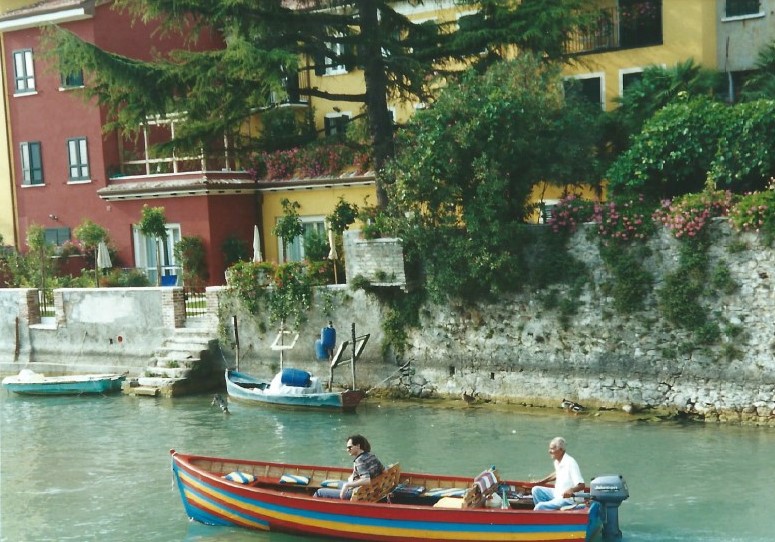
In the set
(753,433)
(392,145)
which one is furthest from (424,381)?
(753,433)

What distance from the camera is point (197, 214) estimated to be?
32969 mm

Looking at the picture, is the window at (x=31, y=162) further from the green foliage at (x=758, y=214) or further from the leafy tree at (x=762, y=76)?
the green foliage at (x=758, y=214)

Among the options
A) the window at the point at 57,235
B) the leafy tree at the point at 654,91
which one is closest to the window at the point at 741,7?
the leafy tree at the point at 654,91

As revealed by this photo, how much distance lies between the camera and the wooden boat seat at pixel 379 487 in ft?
49.6

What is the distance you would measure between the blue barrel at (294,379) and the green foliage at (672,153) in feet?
26.4

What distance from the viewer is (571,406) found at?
2195 cm

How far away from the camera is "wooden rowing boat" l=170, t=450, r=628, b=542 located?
551 inches

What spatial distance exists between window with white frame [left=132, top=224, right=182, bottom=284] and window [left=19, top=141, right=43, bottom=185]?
5.12 meters

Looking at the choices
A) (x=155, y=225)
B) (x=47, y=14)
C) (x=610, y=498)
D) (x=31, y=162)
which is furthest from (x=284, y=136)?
(x=610, y=498)

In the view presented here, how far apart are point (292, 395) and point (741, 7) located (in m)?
14.9

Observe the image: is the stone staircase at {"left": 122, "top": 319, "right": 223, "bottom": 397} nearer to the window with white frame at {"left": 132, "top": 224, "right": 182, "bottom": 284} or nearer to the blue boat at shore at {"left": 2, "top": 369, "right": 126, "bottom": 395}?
the blue boat at shore at {"left": 2, "top": 369, "right": 126, "bottom": 395}

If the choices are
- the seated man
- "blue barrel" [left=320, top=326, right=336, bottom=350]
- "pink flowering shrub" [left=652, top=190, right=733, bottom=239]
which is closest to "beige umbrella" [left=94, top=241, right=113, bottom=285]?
"blue barrel" [left=320, top=326, right=336, bottom=350]

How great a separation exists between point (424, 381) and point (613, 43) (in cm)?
1088

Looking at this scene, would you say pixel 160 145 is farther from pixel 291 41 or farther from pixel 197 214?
pixel 197 214
